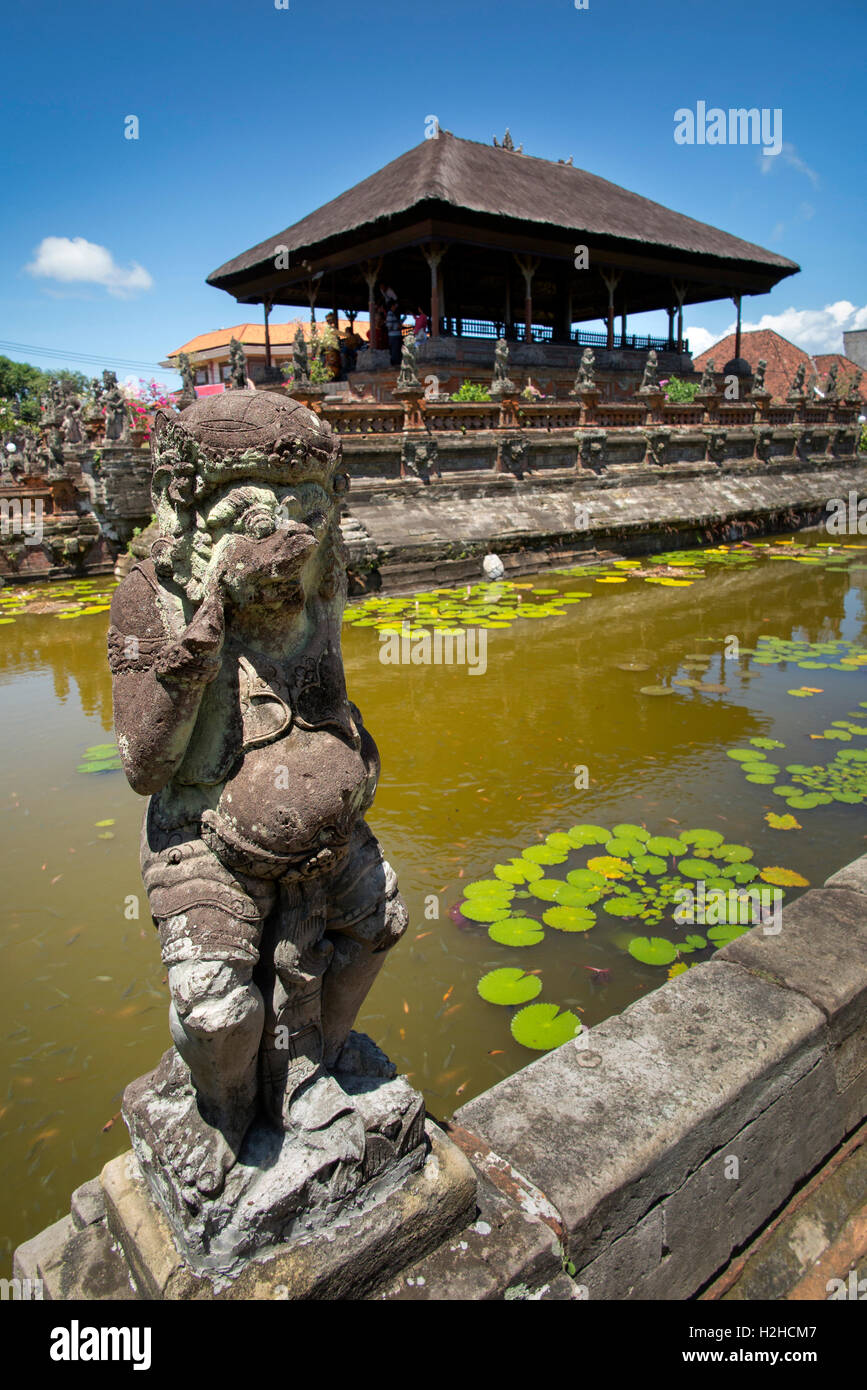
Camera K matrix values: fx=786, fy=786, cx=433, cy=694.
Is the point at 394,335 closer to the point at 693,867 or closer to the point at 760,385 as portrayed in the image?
the point at 760,385

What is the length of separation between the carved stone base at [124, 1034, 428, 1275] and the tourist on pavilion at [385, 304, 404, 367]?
19.5m

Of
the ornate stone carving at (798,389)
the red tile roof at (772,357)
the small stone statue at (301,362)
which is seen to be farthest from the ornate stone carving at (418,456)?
the red tile roof at (772,357)

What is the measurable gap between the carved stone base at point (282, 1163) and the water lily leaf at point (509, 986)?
121cm

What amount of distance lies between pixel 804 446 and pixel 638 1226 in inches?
A: 794

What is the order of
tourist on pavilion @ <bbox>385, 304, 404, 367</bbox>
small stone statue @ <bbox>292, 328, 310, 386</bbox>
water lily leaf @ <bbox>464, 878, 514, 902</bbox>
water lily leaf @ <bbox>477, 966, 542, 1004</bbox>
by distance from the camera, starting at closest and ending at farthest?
water lily leaf @ <bbox>477, 966, 542, 1004</bbox>
water lily leaf @ <bbox>464, 878, 514, 902</bbox>
small stone statue @ <bbox>292, 328, 310, 386</bbox>
tourist on pavilion @ <bbox>385, 304, 404, 367</bbox>

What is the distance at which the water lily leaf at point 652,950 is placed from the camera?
3.03 metres

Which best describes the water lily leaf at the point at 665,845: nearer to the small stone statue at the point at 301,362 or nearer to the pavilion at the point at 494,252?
the small stone statue at the point at 301,362

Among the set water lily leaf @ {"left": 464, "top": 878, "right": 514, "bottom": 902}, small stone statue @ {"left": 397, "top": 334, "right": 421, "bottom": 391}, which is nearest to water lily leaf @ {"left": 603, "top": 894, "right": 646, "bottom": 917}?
water lily leaf @ {"left": 464, "top": 878, "right": 514, "bottom": 902}

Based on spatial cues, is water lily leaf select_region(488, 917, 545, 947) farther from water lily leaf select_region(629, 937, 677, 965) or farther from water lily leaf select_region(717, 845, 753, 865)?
water lily leaf select_region(717, 845, 753, 865)

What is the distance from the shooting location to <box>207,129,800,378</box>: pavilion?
57.6ft

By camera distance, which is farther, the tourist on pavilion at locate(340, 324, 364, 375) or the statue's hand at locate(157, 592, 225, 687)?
the tourist on pavilion at locate(340, 324, 364, 375)

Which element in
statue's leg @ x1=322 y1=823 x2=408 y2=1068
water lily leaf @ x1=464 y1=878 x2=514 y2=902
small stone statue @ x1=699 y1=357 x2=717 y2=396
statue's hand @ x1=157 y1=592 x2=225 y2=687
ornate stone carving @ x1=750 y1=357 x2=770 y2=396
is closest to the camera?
statue's hand @ x1=157 y1=592 x2=225 y2=687

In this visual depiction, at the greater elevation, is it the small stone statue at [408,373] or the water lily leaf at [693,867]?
the small stone statue at [408,373]
